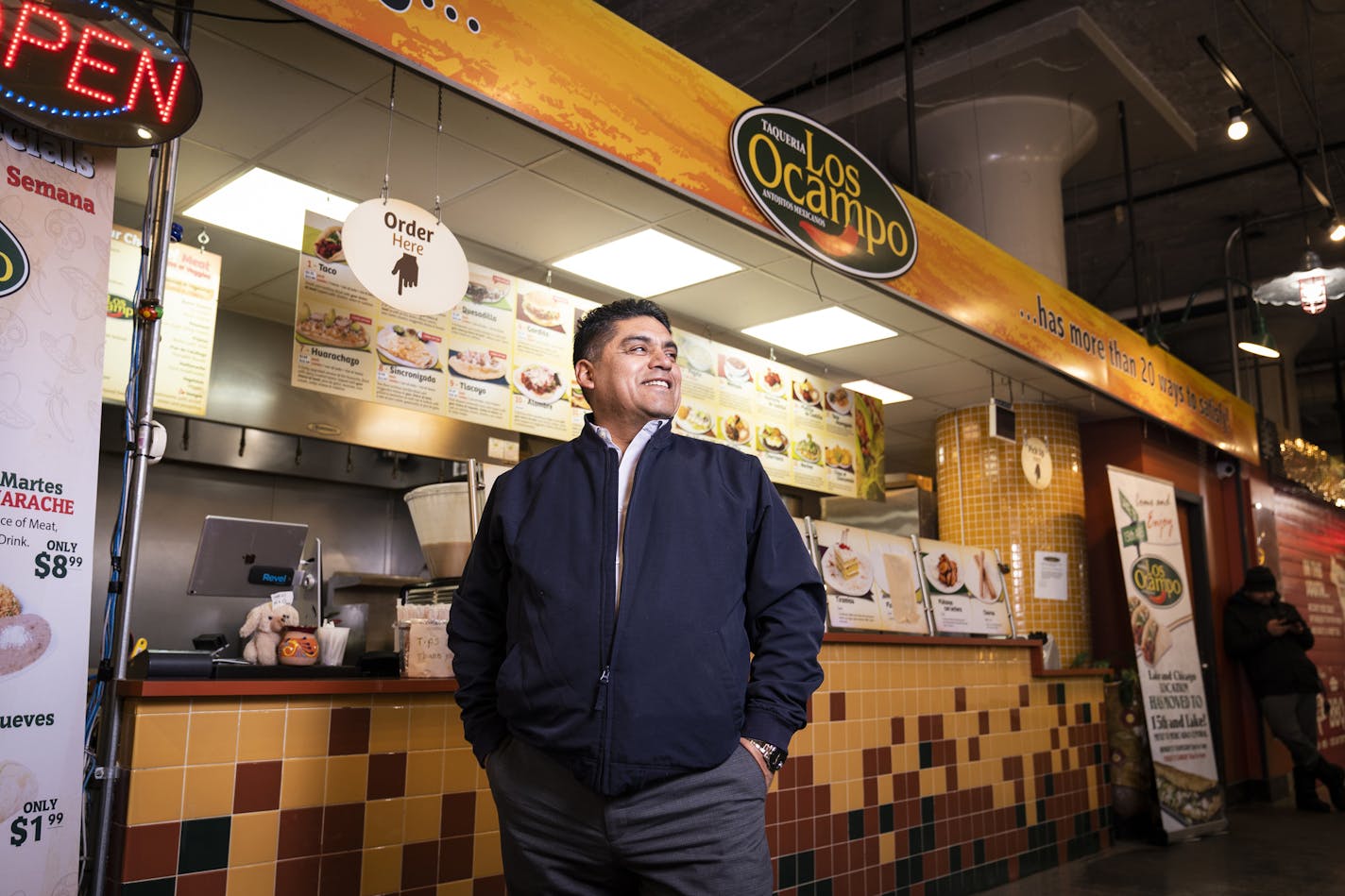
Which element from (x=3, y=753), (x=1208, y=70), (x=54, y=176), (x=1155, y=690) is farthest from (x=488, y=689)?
(x=1208, y=70)

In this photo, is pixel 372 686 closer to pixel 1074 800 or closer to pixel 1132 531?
pixel 1074 800

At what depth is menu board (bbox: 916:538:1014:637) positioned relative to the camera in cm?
551

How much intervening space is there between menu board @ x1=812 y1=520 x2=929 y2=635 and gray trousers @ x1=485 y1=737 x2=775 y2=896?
2.96 m

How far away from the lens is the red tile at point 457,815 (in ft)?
9.78

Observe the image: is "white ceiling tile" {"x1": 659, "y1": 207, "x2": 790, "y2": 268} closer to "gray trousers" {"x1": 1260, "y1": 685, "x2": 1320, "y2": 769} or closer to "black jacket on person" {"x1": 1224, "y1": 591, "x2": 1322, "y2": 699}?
"black jacket on person" {"x1": 1224, "y1": 591, "x2": 1322, "y2": 699}

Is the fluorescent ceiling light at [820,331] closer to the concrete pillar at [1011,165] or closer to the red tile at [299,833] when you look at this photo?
the concrete pillar at [1011,165]

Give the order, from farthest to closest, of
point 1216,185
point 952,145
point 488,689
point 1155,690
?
point 1216,185
point 952,145
point 1155,690
point 488,689

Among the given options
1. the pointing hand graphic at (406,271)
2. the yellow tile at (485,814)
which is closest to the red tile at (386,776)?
the yellow tile at (485,814)

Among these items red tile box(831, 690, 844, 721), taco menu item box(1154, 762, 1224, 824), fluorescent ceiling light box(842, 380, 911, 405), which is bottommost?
taco menu item box(1154, 762, 1224, 824)

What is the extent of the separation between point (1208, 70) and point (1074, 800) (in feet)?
17.1

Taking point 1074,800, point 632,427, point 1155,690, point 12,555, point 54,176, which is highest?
point 54,176

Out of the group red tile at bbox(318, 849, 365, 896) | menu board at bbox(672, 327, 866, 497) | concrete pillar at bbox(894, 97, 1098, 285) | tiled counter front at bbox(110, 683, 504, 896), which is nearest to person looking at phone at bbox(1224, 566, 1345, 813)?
concrete pillar at bbox(894, 97, 1098, 285)

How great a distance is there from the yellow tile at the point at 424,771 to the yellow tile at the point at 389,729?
0.05m

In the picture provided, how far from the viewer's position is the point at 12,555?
2414 mm
